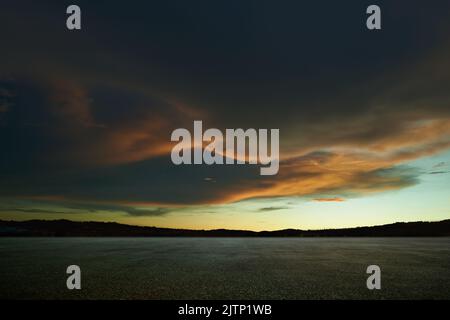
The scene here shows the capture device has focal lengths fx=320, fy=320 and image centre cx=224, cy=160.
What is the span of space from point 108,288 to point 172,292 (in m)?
3.69

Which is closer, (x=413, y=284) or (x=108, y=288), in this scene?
(x=108, y=288)

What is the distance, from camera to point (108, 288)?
685 inches
